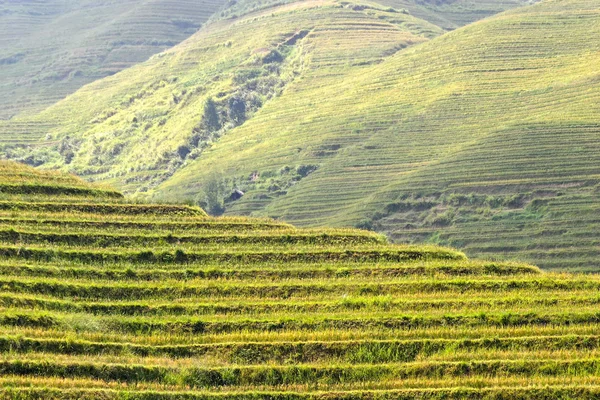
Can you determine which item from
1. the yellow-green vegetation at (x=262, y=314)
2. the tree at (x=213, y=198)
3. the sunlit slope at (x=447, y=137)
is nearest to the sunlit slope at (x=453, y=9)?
the sunlit slope at (x=447, y=137)

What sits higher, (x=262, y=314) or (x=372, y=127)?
(x=262, y=314)

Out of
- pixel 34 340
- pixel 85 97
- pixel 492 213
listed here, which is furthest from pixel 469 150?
pixel 85 97

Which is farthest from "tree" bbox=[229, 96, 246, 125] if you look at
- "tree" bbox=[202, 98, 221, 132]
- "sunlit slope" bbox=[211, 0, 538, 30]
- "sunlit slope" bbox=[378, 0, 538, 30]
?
"sunlit slope" bbox=[378, 0, 538, 30]

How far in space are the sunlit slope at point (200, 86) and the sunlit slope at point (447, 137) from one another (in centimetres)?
547

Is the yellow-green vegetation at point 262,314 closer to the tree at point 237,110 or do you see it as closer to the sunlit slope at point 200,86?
the sunlit slope at point 200,86

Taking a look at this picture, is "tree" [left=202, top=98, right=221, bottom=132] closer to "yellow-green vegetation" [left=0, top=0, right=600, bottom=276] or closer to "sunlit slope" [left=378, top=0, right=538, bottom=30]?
"yellow-green vegetation" [left=0, top=0, right=600, bottom=276]

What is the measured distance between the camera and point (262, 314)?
2636 cm

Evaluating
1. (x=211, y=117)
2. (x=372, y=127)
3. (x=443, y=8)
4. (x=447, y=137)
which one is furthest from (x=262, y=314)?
(x=443, y=8)

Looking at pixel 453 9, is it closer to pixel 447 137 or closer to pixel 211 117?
pixel 211 117

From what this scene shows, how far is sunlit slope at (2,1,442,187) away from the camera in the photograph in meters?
111

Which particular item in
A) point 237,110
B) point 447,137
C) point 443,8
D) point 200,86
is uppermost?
point 443,8

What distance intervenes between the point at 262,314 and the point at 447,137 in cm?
6451

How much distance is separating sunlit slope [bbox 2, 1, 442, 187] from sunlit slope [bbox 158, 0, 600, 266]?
5466 millimetres

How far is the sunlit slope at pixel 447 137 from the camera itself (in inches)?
2842
